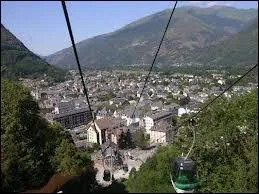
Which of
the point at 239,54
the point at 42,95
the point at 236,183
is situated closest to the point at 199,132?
the point at 236,183

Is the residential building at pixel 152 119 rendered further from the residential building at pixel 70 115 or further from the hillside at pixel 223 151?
the hillside at pixel 223 151

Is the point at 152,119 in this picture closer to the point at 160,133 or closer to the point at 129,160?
the point at 160,133

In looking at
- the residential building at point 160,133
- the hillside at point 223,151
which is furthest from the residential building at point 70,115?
the hillside at point 223,151

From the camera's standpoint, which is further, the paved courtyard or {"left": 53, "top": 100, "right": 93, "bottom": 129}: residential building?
{"left": 53, "top": 100, "right": 93, "bottom": 129}: residential building

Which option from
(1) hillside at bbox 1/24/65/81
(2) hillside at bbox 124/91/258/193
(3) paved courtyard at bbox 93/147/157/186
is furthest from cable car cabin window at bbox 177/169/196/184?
(1) hillside at bbox 1/24/65/81

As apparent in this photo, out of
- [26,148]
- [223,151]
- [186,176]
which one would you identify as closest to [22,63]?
[26,148]

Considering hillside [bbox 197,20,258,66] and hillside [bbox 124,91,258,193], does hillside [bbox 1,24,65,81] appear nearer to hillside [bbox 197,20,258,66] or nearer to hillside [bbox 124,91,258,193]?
hillside [bbox 124,91,258,193]

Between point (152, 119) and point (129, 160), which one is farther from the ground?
point (129, 160)
